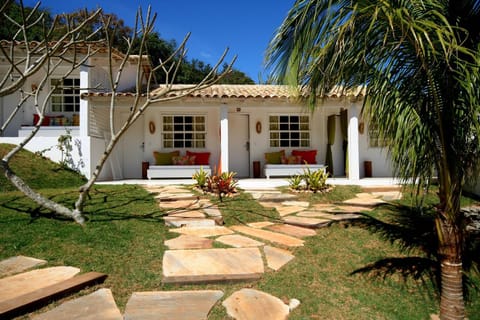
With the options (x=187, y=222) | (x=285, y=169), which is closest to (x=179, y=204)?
(x=187, y=222)

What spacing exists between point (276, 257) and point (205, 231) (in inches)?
55.6

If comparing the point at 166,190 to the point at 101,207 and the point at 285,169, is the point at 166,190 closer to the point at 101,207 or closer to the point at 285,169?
the point at 101,207

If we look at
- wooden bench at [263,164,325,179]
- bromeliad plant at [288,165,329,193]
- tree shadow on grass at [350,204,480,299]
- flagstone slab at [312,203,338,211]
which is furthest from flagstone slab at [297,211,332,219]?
wooden bench at [263,164,325,179]

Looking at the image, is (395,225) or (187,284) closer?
(187,284)

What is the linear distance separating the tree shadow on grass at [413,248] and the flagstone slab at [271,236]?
980 millimetres

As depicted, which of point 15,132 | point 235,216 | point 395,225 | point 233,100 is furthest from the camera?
point 15,132

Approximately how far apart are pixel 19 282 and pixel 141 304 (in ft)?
4.19

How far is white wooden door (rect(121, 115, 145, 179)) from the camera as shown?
38.9ft

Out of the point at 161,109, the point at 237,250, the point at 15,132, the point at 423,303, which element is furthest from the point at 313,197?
the point at 15,132

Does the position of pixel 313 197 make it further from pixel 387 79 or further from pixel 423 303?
pixel 387 79

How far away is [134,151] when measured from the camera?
39.0 feet

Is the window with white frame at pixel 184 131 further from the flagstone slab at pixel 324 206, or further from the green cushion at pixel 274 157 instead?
the flagstone slab at pixel 324 206

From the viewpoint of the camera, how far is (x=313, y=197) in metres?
7.47

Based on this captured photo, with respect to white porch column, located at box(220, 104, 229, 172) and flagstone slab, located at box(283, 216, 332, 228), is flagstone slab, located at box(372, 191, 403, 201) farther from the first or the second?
white porch column, located at box(220, 104, 229, 172)
